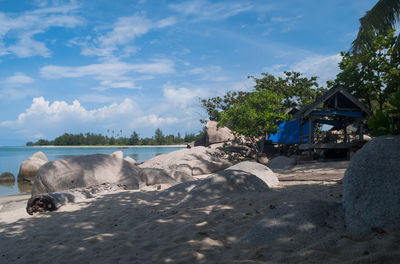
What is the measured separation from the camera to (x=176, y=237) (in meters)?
4.14

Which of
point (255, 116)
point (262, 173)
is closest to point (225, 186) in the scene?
point (262, 173)

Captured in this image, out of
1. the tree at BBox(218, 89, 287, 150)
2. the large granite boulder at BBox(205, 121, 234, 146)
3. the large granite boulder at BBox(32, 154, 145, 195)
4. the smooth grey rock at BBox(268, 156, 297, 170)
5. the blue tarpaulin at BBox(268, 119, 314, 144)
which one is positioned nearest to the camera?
the large granite boulder at BBox(32, 154, 145, 195)

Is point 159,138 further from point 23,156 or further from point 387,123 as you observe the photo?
point 387,123

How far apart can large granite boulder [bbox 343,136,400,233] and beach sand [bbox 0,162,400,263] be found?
21 centimetres

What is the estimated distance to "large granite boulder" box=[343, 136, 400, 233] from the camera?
3443 mm

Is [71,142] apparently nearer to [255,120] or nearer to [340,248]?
[255,120]

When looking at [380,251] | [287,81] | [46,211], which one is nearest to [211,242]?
[380,251]

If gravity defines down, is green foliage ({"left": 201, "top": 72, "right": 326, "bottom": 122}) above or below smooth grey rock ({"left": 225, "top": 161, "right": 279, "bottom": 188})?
above

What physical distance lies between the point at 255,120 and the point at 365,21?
8.85m

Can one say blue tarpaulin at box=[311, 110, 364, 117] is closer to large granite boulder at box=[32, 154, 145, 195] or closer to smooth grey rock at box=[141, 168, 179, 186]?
smooth grey rock at box=[141, 168, 179, 186]

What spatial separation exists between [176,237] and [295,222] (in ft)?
5.49

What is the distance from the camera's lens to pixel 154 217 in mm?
5406

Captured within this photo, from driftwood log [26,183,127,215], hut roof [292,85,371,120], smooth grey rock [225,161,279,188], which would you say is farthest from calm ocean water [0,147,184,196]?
hut roof [292,85,371,120]

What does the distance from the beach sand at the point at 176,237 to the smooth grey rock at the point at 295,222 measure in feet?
0.38
